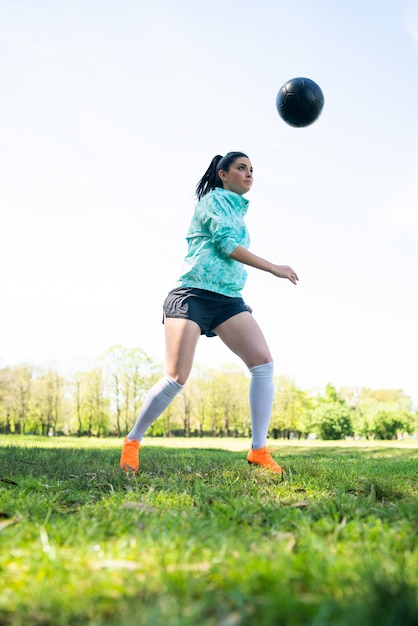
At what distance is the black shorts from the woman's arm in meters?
0.40

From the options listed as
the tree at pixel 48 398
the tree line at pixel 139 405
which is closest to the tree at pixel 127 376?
the tree line at pixel 139 405

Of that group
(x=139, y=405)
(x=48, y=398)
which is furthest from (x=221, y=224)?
(x=48, y=398)

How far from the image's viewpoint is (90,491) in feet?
10.9

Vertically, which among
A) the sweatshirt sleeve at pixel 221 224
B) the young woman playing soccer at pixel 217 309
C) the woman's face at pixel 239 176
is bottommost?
the young woman playing soccer at pixel 217 309

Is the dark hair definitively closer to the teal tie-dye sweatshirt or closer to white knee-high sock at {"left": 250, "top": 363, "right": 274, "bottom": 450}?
the teal tie-dye sweatshirt

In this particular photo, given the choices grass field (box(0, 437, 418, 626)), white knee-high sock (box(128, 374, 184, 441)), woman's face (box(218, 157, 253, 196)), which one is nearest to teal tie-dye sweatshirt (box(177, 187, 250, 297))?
woman's face (box(218, 157, 253, 196))

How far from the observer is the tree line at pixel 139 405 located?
148 ft

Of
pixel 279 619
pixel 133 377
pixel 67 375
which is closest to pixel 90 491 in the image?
pixel 279 619

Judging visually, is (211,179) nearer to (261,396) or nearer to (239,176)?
(239,176)

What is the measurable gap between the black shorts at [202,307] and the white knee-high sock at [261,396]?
0.59m

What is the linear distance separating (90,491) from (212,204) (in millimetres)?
2806

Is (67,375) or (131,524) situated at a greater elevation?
(67,375)

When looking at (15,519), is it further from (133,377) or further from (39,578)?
(133,377)

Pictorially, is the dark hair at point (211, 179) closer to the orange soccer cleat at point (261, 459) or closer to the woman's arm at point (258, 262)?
the woman's arm at point (258, 262)
